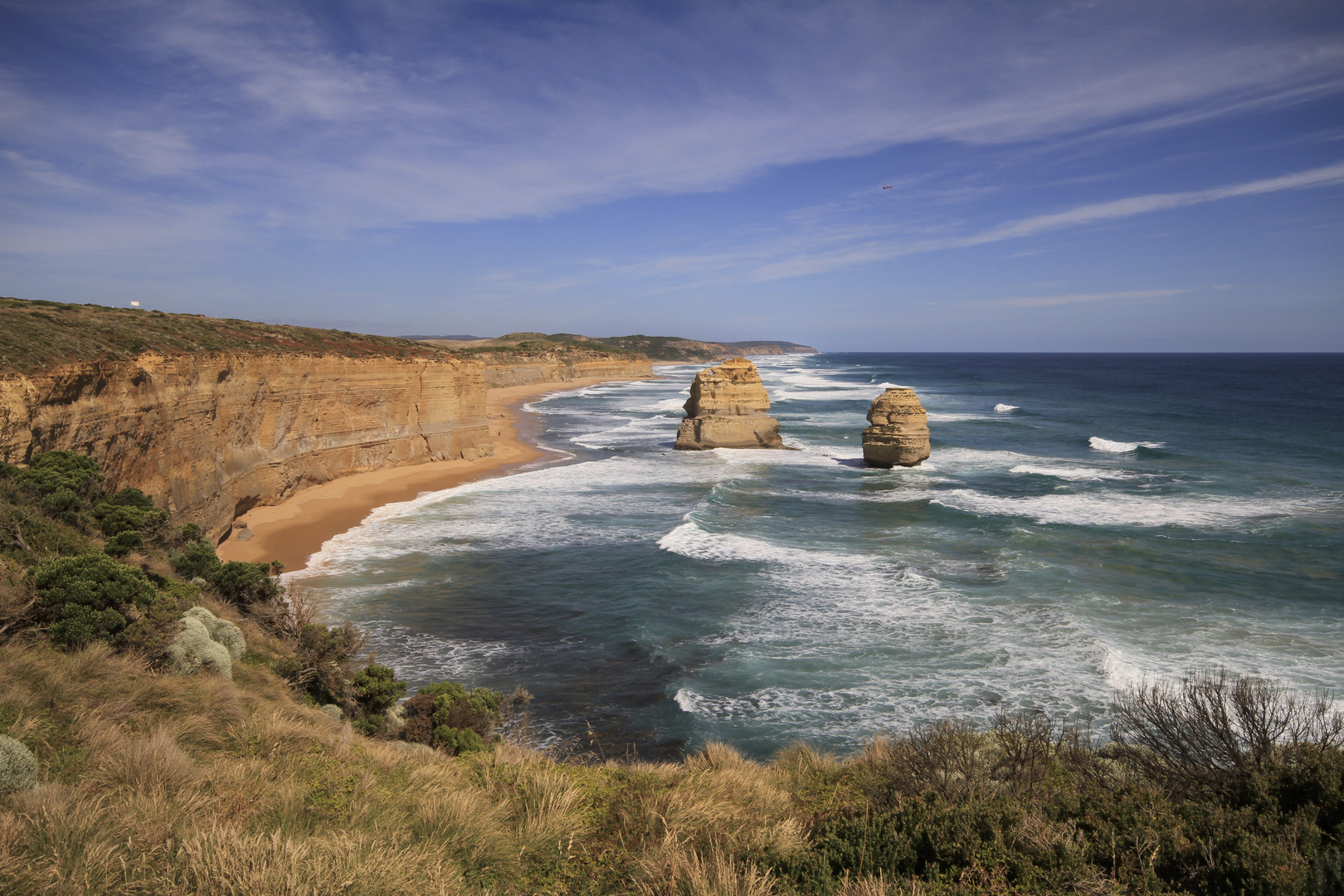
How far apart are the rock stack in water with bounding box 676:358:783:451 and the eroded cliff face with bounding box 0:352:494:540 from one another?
1112cm

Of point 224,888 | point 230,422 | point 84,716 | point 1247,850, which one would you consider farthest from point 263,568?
point 1247,850

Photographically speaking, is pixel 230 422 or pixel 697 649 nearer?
pixel 697 649

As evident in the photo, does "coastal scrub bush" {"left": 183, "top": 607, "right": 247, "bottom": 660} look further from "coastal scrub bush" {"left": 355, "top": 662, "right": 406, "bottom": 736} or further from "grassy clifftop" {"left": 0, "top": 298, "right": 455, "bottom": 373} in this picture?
"grassy clifftop" {"left": 0, "top": 298, "right": 455, "bottom": 373}

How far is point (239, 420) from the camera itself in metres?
22.5

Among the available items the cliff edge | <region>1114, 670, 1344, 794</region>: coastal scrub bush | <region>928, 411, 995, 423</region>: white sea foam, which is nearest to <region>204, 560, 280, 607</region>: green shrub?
the cliff edge

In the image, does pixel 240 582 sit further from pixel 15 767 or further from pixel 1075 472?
pixel 1075 472

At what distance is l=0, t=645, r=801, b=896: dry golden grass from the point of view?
4137 millimetres

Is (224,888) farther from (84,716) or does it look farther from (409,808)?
(84,716)

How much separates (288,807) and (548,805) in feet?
6.48

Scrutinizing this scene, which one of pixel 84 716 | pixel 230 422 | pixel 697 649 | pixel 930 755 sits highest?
pixel 230 422

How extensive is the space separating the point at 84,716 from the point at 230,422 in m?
18.2

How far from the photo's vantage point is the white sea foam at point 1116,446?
123ft

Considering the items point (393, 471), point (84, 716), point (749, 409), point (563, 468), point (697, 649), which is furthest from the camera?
point (749, 409)

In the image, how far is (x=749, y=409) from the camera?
3834 cm
